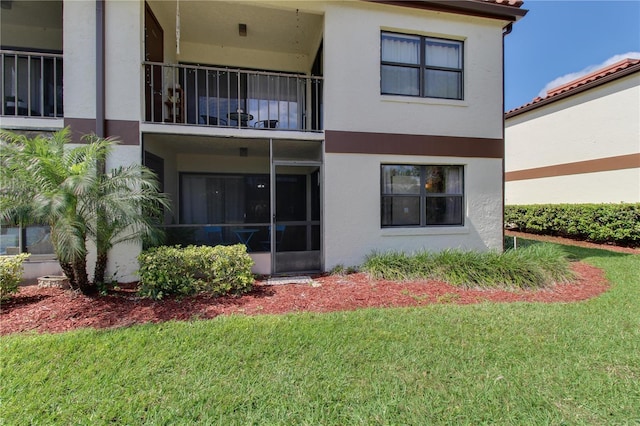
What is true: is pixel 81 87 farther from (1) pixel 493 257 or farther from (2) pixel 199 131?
(1) pixel 493 257

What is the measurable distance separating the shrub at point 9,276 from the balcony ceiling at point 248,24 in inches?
246

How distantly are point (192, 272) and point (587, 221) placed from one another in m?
13.4

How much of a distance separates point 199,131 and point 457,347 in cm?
621

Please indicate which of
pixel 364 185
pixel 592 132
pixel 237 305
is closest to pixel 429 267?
pixel 364 185

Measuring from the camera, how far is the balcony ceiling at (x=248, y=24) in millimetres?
7309

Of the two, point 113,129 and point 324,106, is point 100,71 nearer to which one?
point 113,129

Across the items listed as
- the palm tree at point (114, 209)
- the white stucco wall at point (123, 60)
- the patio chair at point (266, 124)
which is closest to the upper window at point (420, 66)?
the patio chair at point (266, 124)

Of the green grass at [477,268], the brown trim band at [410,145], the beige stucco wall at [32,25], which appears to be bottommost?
the green grass at [477,268]

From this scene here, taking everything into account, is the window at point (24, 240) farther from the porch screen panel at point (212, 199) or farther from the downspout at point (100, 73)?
the porch screen panel at point (212, 199)

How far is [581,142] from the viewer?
12.5m

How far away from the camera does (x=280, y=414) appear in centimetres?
256

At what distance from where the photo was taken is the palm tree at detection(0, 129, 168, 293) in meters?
4.34

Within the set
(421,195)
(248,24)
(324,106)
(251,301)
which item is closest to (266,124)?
(324,106)

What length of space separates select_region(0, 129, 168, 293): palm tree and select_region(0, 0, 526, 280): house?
54.2 inches
